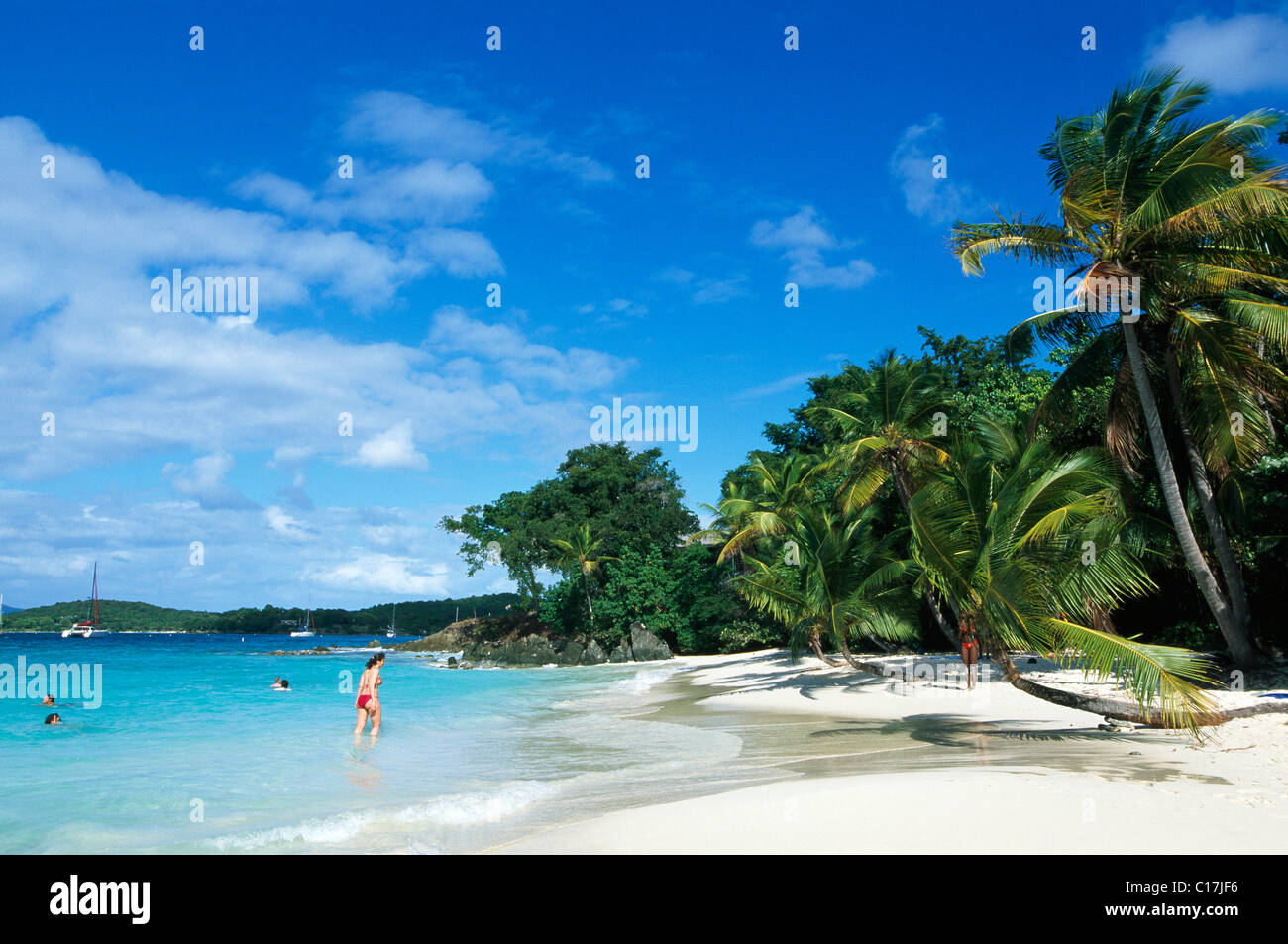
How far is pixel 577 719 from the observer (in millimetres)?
16078

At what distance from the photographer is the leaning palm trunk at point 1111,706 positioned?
9.37 metres

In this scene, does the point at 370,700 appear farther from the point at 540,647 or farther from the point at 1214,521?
the point at 540,647

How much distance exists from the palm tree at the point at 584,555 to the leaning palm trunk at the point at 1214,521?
33.5m

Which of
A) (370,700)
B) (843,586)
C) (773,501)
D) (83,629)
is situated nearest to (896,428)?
(843,586)

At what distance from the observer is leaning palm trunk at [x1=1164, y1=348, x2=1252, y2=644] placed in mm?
12047

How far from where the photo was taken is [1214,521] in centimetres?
A: 1217

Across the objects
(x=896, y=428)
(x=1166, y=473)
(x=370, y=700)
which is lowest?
(x=370, y=700)

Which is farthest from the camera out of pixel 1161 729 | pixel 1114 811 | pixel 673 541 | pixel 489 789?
pixel 673 541

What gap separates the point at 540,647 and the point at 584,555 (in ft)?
19.0

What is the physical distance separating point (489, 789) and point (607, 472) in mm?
38908

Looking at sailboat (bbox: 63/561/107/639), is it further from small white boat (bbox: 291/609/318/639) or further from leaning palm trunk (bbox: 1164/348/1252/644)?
leaning palm trunk (bbox: 1164/348/1252/644)

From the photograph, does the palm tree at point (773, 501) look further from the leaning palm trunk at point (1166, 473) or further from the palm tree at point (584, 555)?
the leaning palm trunk at point (1166, 473)

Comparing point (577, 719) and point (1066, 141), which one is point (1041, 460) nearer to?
point (1066, 141)
